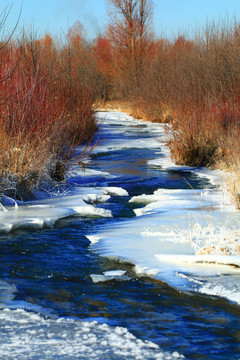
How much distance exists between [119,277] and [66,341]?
1134 mm

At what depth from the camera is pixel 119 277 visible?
12.4 feet

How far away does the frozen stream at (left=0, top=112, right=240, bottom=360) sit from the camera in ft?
8.84

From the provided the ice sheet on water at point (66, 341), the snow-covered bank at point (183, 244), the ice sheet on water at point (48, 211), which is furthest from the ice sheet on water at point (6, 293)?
the ice sheet on water at point (48, 211)

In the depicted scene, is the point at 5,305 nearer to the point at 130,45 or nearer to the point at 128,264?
the point at 128,264

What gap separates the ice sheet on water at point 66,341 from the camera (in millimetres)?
2523

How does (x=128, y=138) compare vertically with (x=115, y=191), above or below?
above

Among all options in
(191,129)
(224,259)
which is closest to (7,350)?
(224,259)

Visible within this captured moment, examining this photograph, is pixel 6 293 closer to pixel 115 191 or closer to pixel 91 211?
pixel 91 211

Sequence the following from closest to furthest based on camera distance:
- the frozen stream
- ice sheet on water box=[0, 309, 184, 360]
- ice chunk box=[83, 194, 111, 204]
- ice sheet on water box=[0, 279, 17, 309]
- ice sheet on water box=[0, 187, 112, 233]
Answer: ice sheet on water box=[0, 309, 184, 360]
the frozen stream
ice sheet on water box=[0, 279, 17, 309]
ice sheet on water box=[0, 187, 112, 233]
ice chunk box=[83, 194, 111, 204]

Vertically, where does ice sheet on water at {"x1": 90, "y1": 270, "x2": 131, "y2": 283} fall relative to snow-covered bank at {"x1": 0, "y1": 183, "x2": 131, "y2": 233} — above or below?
below

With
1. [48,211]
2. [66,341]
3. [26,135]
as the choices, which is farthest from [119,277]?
[26,135]

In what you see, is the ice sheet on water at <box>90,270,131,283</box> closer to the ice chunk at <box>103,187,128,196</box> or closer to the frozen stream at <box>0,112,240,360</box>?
the frozen stream at <box>0,112,240,360</box>

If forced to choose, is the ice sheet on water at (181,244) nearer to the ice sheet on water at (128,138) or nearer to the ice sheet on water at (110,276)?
the ice sheet on water at (110,276)

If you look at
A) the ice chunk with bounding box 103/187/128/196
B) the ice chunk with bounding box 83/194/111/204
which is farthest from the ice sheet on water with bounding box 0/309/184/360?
the ice chunk with bounding box 103/187/128/196
